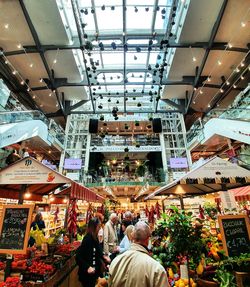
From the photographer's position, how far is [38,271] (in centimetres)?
275

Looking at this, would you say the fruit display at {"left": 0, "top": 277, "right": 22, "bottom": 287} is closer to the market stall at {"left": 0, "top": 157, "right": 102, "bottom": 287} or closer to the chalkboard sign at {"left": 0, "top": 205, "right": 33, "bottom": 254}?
the market stall at {"left": 0, "top": 157, "right": 102, "bottom": 287}

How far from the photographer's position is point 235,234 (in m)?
2.52

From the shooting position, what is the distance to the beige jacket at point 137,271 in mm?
1352

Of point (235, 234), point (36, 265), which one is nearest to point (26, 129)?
point (36, 265)

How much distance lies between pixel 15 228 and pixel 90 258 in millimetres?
1097

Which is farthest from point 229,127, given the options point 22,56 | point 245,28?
point 22,56

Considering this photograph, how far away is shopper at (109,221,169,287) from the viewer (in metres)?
1.35

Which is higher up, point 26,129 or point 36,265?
point 26,129

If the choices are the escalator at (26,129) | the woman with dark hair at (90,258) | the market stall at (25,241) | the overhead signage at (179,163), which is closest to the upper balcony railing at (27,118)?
the escalator at (26,129)

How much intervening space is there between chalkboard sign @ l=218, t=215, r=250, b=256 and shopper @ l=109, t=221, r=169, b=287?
1488mm

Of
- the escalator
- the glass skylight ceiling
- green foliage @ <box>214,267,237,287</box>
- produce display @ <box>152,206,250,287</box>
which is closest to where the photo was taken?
green foliage @ <box>214,267,237,287</box>

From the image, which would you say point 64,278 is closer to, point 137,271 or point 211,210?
point 137,271

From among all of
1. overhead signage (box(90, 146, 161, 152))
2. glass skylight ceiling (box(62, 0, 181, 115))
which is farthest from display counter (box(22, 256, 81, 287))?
overhead signage (box(90, 146, 161, 152))

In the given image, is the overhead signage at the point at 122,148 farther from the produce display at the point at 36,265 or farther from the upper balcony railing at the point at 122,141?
the produce display at the point at 36,265
